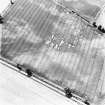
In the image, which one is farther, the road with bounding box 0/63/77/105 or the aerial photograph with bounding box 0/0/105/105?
the aerial photograph with bounding box 0/0/105/105

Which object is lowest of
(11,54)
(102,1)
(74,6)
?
(11,54)

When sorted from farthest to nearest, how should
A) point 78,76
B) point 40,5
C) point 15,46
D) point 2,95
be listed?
point 40,5 < point 15,46 < point 78,76 < point 2,95

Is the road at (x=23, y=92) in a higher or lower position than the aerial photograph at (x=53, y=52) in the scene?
lower

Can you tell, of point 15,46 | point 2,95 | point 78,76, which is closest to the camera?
point 2,95

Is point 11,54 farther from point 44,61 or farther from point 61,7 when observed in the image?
point 61,7

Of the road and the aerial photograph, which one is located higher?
the aerial photograph

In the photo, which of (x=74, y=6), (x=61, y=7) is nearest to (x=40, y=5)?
(x=61, y=7)

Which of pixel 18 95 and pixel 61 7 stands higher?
pixel 61 7

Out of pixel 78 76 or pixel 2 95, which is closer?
pixel 2 95
